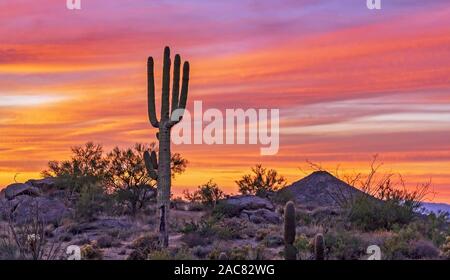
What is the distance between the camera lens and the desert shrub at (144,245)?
77.3 ft

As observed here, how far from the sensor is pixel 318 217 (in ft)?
101

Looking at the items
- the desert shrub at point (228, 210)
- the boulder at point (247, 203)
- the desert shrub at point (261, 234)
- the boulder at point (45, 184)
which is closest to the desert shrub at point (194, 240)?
the desert shrub at point (261, 234)

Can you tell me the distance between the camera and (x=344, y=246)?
21.6 meters

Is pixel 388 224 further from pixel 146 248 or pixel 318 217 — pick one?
pixel 146 248

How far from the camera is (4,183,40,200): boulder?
38.9 meters

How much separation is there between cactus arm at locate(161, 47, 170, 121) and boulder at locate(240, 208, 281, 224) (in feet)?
36.8

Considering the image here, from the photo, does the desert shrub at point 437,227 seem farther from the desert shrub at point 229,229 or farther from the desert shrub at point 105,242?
the desert shrub at point 105,242

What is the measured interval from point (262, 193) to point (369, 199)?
47.3 feet

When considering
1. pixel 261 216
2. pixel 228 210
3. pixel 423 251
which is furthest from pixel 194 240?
pixel 228 210

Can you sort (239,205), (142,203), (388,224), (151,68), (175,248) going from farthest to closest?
(142,203), (239,205), (388,224), (175,248), (151,68)

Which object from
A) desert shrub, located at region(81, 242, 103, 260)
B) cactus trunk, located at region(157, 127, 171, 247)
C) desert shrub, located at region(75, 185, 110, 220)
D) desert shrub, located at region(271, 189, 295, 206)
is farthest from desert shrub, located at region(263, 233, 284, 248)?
desert shrub, located at region(271, 189, 295, 206)

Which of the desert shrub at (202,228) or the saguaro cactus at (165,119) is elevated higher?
the saguaro cactus at (165,119)
